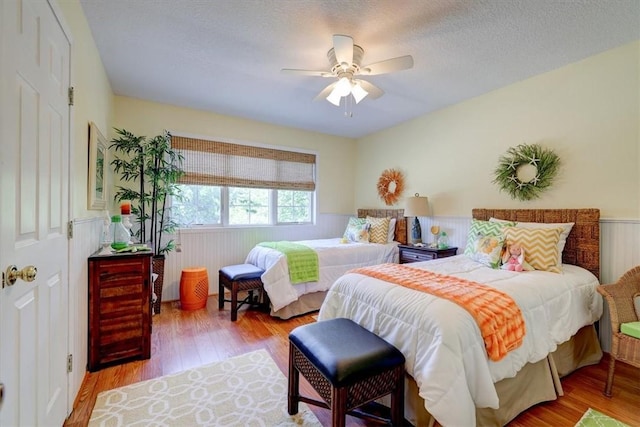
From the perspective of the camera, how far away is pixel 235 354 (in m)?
2.34

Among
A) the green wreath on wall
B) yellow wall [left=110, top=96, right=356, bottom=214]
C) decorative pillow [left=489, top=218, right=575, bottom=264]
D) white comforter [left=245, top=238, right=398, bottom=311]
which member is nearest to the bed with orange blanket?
decorative pillow [left=489, top=218, right=575, bottom=264]

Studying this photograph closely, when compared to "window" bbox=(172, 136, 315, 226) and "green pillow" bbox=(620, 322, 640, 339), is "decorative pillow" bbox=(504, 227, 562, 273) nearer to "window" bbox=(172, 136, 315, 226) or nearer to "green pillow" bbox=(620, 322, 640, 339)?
"green pillow" bbox=(620, 322, 640, 339)

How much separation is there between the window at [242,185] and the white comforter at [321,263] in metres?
0.95

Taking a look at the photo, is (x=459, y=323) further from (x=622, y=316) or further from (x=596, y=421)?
(x=622, y=316)

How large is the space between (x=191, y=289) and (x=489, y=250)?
3.15 meters

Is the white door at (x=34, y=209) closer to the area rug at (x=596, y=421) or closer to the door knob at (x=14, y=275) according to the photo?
the door knob at (x=14, y=275)

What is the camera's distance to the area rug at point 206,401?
162cm

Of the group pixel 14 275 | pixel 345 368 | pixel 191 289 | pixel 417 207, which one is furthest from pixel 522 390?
pixel 191 289

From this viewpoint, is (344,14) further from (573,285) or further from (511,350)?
(573,285)

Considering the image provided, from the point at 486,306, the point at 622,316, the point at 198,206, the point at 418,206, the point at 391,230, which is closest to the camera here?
the point at 486,306

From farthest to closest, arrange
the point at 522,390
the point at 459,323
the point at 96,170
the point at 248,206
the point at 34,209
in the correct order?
the point at 248,206, the point at 96,170, the point at 522,390, the point at 459,323, the point at 34,209

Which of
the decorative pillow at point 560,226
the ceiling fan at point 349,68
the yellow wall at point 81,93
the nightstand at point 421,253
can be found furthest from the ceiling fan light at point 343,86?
the nightstand at point 421,253

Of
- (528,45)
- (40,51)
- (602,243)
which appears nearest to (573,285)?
(602,243)

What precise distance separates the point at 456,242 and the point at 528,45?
214cm
